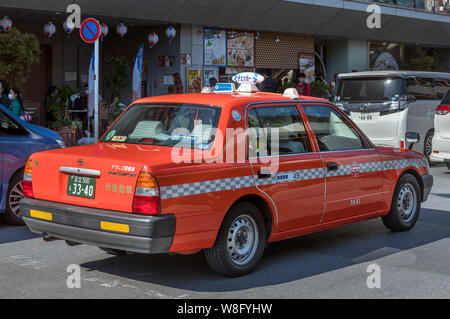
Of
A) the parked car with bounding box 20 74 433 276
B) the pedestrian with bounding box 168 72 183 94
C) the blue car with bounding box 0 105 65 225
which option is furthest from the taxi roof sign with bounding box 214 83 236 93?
the pedestrian with bounding box 168 72 183 94

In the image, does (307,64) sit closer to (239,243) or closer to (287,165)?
(287,165)

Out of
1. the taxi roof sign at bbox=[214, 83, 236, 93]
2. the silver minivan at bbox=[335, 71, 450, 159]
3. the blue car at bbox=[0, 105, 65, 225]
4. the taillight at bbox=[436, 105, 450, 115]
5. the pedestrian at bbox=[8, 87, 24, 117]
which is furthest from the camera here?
the silver minivan at bbox=[335, 71, 450, 159]

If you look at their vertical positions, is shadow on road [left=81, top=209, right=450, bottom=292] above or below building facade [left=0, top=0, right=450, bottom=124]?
below

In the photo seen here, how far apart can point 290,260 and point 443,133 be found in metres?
7.32

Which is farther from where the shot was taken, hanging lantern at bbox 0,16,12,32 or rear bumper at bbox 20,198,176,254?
hanging lantern at bbox 0,16,12,32

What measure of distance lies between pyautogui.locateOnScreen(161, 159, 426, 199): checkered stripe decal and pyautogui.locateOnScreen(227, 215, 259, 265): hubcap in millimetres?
320

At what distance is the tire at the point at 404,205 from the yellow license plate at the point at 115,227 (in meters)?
3.53

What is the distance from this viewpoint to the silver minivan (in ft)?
46.2

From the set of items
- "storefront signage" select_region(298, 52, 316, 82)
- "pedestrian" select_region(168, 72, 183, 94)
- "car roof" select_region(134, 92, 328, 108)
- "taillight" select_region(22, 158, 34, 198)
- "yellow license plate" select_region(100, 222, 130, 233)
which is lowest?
"yellow license plate" select_region(100, 222, 130, 233)

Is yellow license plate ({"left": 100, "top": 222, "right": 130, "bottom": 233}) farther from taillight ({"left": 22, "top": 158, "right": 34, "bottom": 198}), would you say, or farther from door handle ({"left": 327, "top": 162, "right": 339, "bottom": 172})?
door handle ({"left": 327, "top": 162, "right": 339, "bottom": 172})

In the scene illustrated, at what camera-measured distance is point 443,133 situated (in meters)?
13.0

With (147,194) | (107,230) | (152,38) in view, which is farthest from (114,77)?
(147,194)
